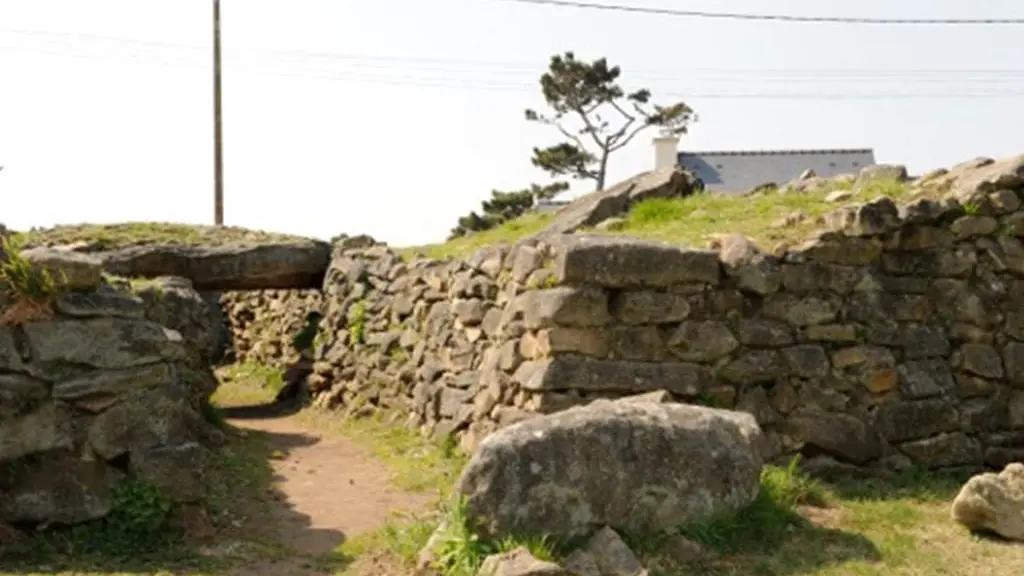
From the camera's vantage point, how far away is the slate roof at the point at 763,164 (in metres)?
23.0

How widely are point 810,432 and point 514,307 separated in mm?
2426

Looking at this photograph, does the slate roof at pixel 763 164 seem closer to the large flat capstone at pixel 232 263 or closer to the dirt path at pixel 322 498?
the large flat capstone at pixel 232 263

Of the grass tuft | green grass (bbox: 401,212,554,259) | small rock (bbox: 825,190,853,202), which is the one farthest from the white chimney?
the grass tuft


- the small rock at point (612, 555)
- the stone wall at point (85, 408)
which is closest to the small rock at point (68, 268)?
the stone wall at point (85, 408)

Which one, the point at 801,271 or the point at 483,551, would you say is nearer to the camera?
the point at 483,551

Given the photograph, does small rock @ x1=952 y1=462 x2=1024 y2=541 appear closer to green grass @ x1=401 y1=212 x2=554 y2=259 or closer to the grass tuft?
the grass tuft

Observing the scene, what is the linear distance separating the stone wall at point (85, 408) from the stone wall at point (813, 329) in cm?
256

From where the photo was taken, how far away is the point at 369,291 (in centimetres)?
1296

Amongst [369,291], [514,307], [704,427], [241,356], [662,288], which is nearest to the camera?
[704,427]

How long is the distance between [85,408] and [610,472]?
3179 mm

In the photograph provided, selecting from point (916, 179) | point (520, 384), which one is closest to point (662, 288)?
point (520, 384)

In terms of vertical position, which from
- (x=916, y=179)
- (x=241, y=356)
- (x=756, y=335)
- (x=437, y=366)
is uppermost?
(x=916, y=179)

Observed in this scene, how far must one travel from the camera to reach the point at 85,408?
6289 mm

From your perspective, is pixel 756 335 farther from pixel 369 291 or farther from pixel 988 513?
pixel 369 291
